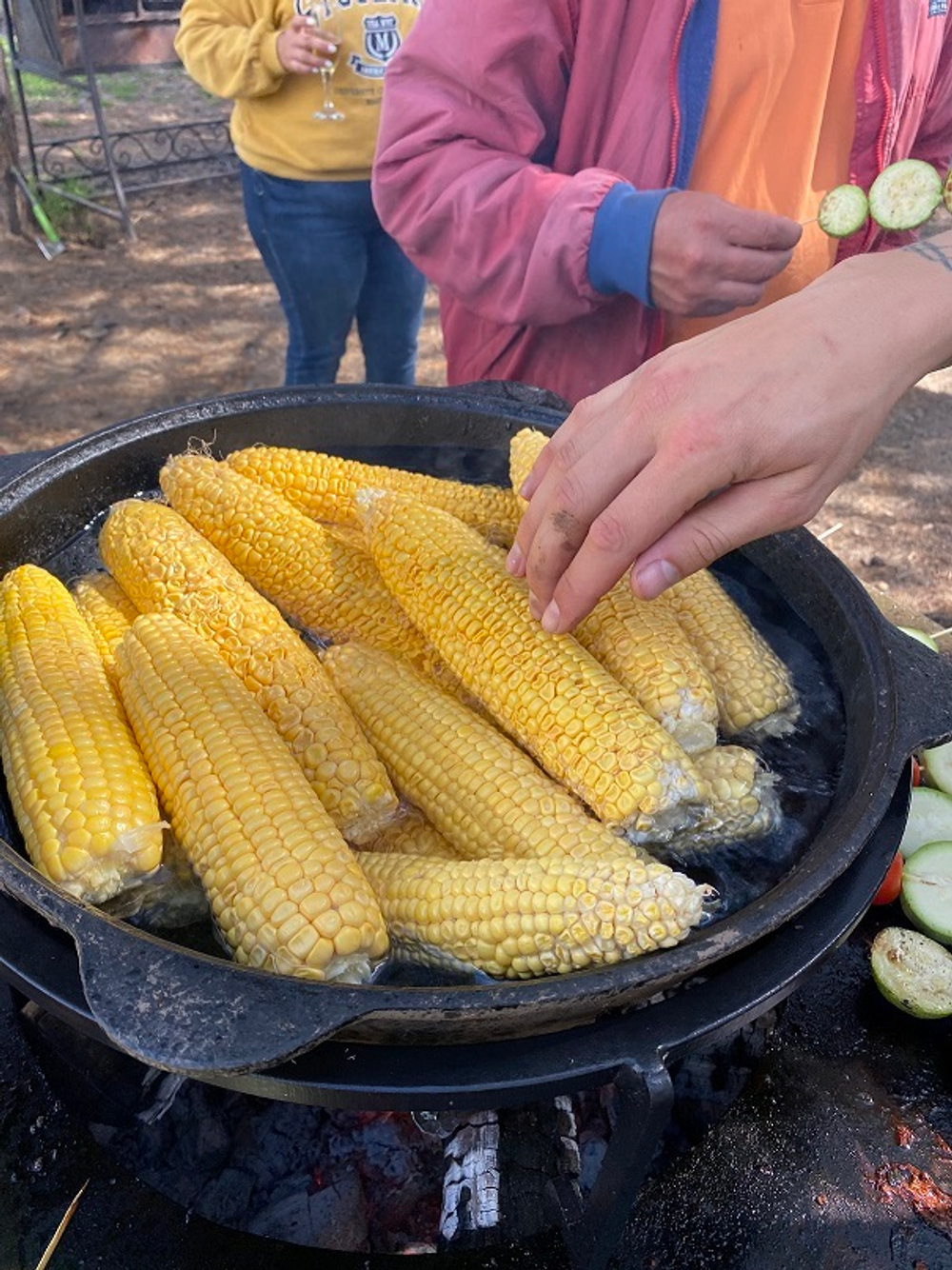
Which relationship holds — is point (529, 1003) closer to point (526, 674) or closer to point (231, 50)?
point (526, 674)

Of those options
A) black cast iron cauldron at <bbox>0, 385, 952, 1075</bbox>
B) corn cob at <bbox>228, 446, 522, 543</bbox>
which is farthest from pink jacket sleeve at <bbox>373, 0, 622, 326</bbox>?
corn cob at <bbox>228, 446, 522, 543</bbox>

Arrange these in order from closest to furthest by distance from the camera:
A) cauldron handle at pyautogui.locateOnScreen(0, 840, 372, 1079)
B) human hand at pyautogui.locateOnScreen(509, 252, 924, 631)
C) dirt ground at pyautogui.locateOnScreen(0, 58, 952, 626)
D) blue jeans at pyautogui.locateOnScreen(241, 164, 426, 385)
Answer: cauldron handle at pyautogui.locateOnScreen(0, 840, 372, 1079) < human hand at pyautogui.locateOnScreen(509, 252, 924, 631) < blue jeans at pyautogui.locateOnScreen(241, 164, 426, 385) < dirt ground at pyautogui.locateOnScreen(0, 58, 952, 626)

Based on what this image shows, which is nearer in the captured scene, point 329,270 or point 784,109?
point 784,109

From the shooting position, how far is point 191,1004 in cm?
105

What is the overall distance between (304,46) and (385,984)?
350 cm

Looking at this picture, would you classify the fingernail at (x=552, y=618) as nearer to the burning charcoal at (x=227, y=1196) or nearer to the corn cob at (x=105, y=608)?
the corn cob at (x=105, y=608)

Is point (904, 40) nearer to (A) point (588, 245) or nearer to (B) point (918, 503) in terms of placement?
(A) point (588, 245)

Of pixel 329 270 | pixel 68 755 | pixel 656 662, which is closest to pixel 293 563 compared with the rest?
pixel 68 755

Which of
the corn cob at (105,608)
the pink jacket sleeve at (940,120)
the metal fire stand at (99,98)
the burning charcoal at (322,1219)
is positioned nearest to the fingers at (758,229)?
the pink jacket sleeve at (940,120)

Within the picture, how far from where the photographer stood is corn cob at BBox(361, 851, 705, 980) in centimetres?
125

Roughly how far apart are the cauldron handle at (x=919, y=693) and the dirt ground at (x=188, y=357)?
2.51 m

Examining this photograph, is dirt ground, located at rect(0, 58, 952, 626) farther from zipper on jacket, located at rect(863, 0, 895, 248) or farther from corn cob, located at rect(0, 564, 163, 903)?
corn cob, located at rect(0, 564, 163, 903)

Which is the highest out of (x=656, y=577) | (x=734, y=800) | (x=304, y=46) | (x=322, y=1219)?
(x=304, y=46)

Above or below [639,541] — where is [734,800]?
below
